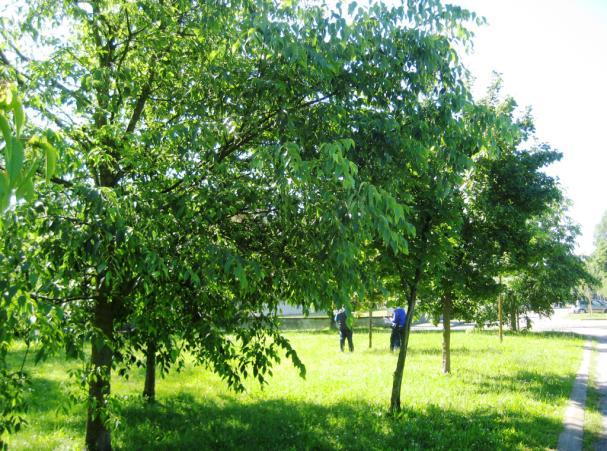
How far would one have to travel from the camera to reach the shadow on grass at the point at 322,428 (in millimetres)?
7016

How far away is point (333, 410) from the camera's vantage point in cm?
883

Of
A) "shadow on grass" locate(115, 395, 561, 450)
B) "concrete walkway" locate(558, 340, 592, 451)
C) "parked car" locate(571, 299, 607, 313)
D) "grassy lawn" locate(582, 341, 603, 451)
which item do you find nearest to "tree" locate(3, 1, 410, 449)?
"shadow on grass" locate(115, 395, 561, 450)

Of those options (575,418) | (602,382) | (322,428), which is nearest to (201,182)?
(322,428)

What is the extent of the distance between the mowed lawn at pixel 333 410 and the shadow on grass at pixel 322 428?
0.05 ft

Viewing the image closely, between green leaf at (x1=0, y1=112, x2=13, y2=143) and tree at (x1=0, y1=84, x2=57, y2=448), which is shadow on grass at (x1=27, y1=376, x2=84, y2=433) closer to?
tree at (x1=0, y1=84, x2=57, y2=448)

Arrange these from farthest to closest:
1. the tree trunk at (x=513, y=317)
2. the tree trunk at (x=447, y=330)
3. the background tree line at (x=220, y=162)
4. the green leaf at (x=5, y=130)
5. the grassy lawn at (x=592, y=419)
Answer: the tree trunk at (x=513, y=317) < the tree trunk at (x=447, y=330) < the grassy lawn at (x=592, y=419) < the background tree line at (x=220, y=162) < the green leaf at (x=5, y=130)

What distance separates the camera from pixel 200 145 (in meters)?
4.71

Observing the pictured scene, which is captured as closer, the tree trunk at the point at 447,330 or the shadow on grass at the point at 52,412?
the shadow on grass at the point at 52,412

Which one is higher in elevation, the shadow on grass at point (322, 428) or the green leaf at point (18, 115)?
the green leaf at point (18, 115)

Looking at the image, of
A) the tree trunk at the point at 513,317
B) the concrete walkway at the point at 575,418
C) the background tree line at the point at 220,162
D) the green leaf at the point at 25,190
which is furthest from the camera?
the tree trunk at the point at 513,317

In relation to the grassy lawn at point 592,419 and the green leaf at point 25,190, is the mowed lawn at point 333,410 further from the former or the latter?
the green leaf at point 25,190

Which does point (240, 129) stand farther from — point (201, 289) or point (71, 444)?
point (71, 444)

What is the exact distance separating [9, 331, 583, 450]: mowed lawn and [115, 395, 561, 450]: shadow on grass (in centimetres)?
2

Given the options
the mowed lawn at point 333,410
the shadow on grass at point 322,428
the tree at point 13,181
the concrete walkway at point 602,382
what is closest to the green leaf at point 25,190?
the tree at point 13,181
